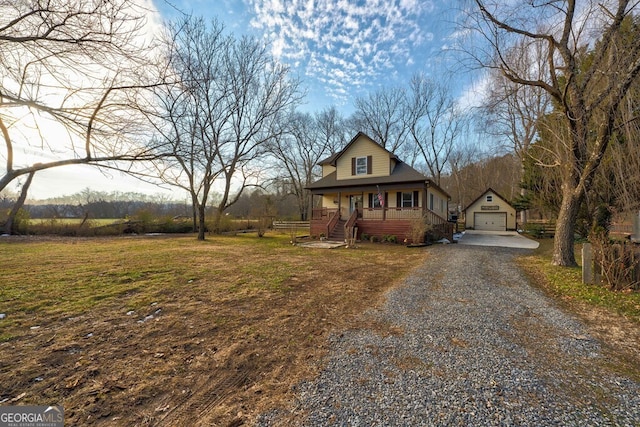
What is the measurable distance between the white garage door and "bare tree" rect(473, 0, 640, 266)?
763 inches

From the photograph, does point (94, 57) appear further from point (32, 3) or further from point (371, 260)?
point (371, 260)

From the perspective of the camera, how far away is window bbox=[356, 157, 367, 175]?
17766 mm

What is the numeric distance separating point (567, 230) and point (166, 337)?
1026cm

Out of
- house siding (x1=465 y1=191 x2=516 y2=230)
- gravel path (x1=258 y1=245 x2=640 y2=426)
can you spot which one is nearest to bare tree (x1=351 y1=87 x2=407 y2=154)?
house siding (x1=465 y1=191 x2=516 y2=230)

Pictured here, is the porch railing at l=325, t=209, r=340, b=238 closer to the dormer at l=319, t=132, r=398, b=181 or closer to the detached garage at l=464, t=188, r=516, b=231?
the dormer at l=319, t=132, r=398, b=181

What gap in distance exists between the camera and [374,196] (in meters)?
Answer: 18.3

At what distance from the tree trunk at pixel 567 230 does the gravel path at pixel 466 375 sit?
4.34 meters

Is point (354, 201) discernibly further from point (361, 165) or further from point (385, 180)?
point (385, 180)

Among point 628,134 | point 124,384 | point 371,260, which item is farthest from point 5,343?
point 628,134

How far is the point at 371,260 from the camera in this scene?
9469mm

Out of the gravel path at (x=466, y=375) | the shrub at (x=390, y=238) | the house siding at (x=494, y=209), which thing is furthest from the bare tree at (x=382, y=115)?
the gravel path at (x=466, y=375)

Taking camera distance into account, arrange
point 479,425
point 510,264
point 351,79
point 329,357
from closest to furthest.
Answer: point 479,425, point 329,357, point 510,264, point 351,79

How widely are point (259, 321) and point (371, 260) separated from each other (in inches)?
243

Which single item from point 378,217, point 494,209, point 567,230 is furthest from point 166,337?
point 494,209
